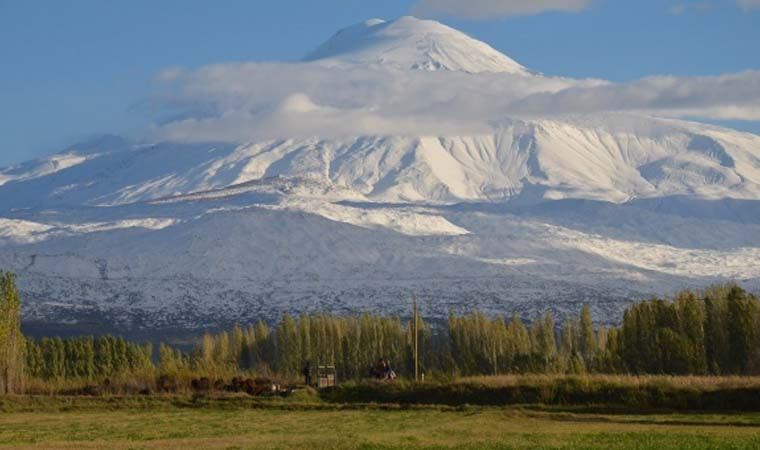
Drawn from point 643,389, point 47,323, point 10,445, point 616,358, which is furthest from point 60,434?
point 47,323

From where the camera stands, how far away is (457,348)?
370 ft

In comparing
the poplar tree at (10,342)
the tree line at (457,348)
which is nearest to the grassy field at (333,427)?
the poplar tree at (10,342)

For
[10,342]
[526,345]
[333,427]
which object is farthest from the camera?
[526,345]

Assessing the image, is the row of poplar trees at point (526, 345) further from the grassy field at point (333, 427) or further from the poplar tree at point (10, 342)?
the grassy field at point (333, 427)

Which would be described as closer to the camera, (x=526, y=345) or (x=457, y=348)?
(x=526, y=345)

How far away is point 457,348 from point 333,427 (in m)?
61.7

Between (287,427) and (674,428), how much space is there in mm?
13398

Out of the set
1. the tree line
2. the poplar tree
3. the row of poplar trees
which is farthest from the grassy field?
the row of poplar trees

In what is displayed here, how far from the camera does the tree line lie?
284 feet

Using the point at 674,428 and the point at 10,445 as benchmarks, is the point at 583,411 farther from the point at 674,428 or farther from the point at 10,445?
the point at 10,445

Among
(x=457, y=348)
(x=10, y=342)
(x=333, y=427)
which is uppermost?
(x=10, y=342)

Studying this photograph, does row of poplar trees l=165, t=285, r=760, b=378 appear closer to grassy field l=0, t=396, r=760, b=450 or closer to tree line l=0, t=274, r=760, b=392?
tree line l=0, t=274, r=760, b=392

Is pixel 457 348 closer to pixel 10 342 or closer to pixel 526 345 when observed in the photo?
pixel 526 345

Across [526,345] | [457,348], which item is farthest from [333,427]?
[457,348]
